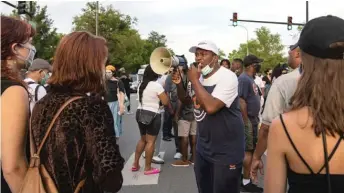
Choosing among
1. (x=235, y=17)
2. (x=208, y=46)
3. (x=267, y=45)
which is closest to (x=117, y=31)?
(x=267, y=45)

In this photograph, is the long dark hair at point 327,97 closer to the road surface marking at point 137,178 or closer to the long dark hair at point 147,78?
the road surface marking at point 137,178

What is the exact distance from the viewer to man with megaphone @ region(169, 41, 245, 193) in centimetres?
360

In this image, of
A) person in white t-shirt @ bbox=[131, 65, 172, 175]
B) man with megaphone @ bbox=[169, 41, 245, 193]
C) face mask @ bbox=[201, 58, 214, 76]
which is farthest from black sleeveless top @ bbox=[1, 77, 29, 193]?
person in white t-shirt @ bbox=[131, 65, 172, 175]

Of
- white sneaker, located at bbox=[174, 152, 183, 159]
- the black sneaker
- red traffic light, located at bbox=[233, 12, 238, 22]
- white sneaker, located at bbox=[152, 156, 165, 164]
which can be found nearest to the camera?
the black sneaker

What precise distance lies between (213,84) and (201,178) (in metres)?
0.86

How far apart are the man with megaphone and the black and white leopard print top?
1597mm

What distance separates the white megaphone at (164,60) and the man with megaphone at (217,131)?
1.30 m

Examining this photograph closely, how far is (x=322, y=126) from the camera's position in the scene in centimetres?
167

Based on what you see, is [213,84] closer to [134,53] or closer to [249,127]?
[249,127]

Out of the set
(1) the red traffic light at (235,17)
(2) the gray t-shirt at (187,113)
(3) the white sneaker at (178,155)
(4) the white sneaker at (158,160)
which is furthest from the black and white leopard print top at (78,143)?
(1) the red traffic light at (235,17)

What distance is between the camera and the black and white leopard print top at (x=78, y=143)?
209 centimetres

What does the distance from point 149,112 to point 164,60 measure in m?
1.26

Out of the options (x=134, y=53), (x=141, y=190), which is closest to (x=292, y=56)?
(x=141, y=190)

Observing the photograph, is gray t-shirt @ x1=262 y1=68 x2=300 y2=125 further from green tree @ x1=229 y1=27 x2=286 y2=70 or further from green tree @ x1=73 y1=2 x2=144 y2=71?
green tree @ x1=229 y1=27 x2=286 y2=70
